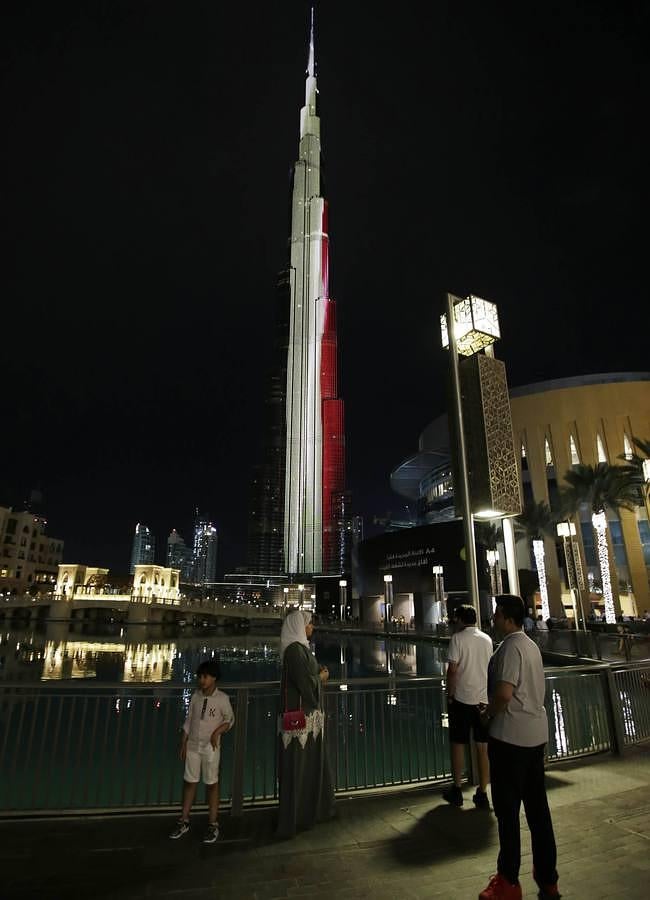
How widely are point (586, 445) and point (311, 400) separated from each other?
256ft

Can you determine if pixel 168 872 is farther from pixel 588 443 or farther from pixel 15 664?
pixel 588 443

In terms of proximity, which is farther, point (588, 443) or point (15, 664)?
point (588, 443)

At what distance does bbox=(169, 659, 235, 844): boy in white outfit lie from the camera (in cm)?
405

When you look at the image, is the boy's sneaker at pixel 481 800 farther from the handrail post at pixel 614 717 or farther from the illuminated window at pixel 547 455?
the illuminated window at pixel 547 455

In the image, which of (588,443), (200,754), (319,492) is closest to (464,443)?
(200,754)

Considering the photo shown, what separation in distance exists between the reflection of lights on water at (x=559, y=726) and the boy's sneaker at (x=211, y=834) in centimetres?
424

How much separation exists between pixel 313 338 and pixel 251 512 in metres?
64.2

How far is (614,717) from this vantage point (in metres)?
6.11

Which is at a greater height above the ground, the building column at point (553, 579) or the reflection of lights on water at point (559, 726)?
the building column at point (553, 579)

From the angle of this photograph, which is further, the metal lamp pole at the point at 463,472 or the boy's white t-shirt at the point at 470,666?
the metal lamp pole at the point at 463,472

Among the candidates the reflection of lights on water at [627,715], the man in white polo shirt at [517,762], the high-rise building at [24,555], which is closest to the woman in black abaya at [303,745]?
the man in white polo shirt at [517,762]

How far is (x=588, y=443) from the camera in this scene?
3869 centimetres

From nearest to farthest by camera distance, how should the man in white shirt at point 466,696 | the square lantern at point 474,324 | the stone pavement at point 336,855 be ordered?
the stone pavement at point 336,855, the man in white shirt at point 466,696, the square lantern at point 474,324

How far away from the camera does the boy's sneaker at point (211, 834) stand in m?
3.85
